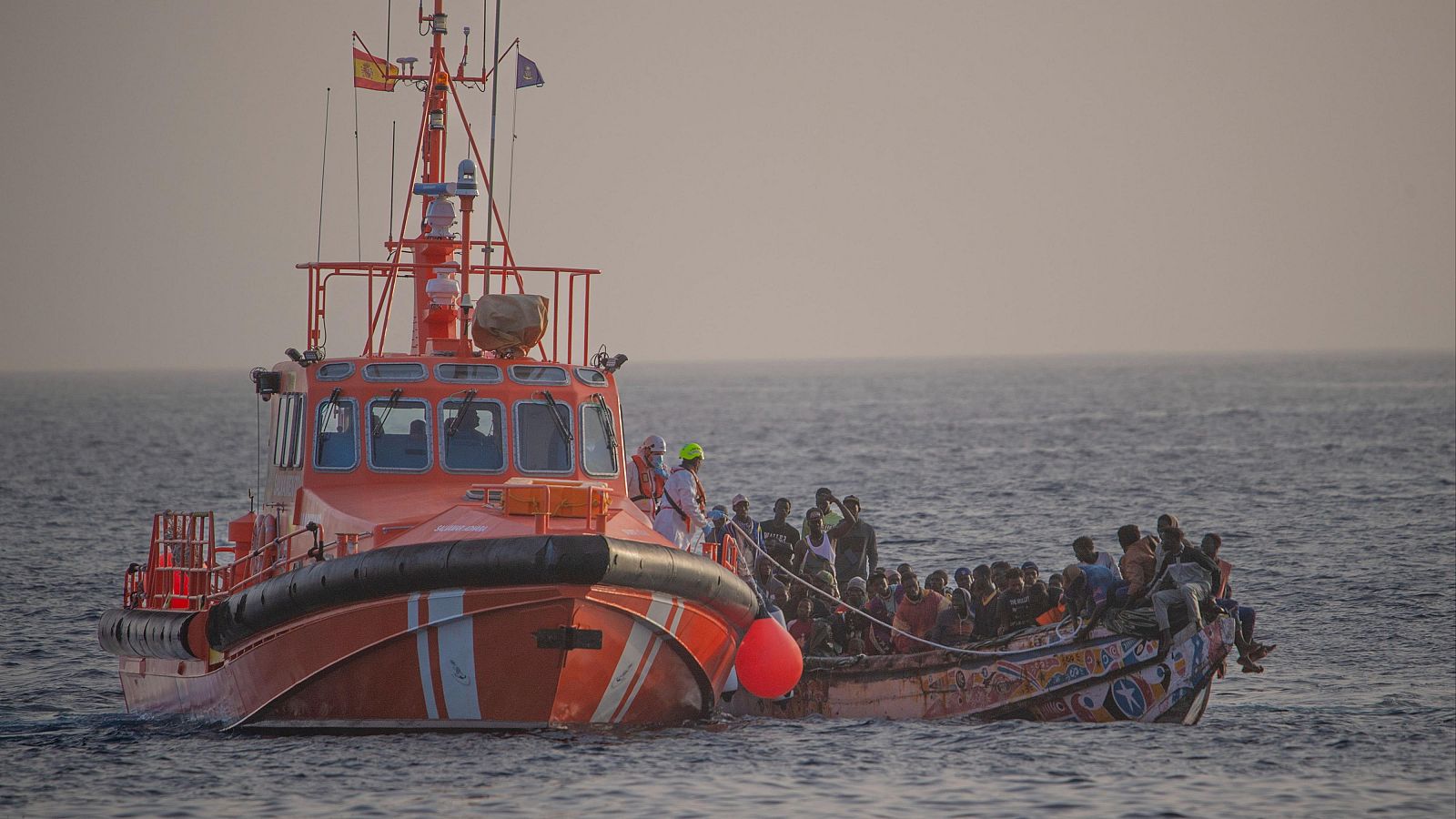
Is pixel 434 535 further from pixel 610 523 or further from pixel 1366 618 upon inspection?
pixel 1366 618

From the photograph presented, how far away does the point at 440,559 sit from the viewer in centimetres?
1305

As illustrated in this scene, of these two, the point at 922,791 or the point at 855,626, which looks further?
the point at 855,626

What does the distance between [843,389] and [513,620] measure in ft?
508

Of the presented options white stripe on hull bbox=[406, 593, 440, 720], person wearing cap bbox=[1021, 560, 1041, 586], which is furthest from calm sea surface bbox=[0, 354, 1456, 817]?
person wearing cap bbox=[1021, 560, 1041, 586]

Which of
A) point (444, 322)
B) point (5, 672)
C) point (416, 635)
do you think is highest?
point (444, 322)

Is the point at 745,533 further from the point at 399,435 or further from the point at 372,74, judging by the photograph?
the point at 372,74

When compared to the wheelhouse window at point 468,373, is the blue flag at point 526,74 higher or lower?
higher

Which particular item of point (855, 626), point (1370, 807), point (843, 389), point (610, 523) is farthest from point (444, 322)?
point (843, 389)

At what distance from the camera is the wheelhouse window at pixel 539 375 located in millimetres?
15859

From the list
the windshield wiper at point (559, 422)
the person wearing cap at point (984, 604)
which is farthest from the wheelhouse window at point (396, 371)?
the person wearing cap at point (984, 604)

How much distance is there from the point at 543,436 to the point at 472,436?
59cm

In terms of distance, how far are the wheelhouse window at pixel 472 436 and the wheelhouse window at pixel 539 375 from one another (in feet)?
1.08

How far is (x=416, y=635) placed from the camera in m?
13.4

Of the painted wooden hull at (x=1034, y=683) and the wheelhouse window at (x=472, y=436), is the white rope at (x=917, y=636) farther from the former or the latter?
the wheelhouse window at (x=472, y=436)
